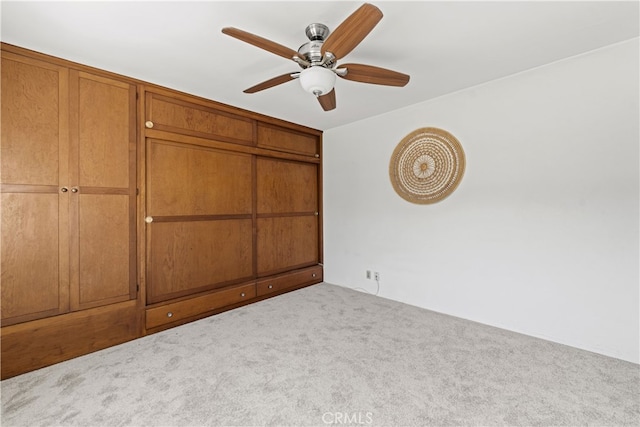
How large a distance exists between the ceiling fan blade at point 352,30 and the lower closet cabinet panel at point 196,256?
6.90 ft

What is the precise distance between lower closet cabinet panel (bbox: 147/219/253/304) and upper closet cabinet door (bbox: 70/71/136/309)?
0.64 feet

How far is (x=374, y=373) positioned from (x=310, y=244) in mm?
2286

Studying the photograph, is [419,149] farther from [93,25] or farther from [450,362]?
[93,25]

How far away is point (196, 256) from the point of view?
9.20ft

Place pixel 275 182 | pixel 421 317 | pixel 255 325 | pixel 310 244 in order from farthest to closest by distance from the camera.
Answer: pixel 310 244 → pixel 275 182 → pixel 421 317 → pixel 255 325

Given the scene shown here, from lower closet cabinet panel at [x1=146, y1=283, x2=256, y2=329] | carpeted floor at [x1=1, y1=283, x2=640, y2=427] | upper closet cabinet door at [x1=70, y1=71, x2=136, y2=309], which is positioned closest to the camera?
carpeted floor at [x1=1, y1=283, x2=640, y2=427]

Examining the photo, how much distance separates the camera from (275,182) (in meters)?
3.55

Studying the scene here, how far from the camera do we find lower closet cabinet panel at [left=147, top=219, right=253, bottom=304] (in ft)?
8.36

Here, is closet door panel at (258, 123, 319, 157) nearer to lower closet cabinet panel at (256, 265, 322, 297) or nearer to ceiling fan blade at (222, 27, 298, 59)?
lower closet cabinet panel at (256, 265, 322, 297)

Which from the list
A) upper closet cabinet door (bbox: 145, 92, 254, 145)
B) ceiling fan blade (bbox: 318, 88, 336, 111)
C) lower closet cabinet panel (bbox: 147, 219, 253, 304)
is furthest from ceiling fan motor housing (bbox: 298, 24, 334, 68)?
lower closet cabinet panel (bbox: 147, 219, 253, 304)

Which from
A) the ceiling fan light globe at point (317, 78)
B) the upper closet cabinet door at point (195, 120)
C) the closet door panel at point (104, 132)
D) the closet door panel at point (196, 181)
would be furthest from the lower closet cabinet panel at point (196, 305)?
the ceiling fan light globe at point (317, 78)

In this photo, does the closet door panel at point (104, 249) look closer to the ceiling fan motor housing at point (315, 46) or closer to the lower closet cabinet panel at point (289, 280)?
the lower closet cabinet panel at point (289, 280)

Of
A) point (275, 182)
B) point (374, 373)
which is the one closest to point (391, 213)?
point (275, 182)

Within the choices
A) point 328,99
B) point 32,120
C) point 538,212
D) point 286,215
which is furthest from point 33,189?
point 538,212
